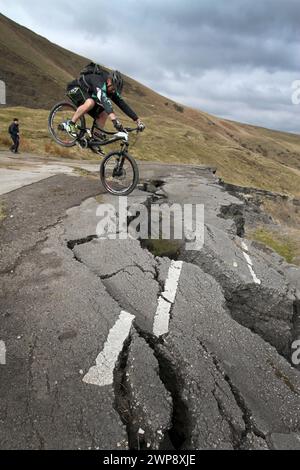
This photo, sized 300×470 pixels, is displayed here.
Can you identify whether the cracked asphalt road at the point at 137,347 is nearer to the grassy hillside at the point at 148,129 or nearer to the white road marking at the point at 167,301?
the white road marking at the point at 167,301

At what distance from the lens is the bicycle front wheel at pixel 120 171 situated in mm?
8766

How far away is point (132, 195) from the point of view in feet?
32.5

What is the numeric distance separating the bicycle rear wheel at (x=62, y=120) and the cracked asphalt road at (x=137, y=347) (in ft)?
10.1

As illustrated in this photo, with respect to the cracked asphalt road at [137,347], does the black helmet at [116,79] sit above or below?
above

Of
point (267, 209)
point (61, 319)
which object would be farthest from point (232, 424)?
point (267, 209)

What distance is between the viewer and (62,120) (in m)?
9.70

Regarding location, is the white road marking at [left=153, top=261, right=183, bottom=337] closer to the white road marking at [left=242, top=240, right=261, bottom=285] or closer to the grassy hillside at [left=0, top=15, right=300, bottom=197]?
the white road marking at [left=242, top=240, right=261, bottom=285]

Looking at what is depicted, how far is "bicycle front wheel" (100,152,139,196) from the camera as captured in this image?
877cm

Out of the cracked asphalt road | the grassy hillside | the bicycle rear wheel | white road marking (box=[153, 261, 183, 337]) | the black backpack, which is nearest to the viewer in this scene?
the cracked asphalt road

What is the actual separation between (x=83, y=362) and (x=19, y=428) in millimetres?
857

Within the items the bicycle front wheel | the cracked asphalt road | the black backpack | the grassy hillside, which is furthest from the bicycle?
the grassy hillside

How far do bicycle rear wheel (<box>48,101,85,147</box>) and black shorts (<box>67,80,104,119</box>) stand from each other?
0.42 metres

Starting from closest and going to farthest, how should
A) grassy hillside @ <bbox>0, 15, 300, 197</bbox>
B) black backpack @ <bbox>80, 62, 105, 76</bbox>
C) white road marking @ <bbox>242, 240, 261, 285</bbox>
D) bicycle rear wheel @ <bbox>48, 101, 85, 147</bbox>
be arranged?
1. white road marking @ <bbox>242, 240, 261, 285</bbox>
2. black backpack @ <bbox>80, 62, 105, 76</bbox>
3. bicycle rear wheel @ <bbox>48, 101, 85, 147</bbox>
4. grassy hillside @ <bbox>0, 15, 300, 197</bbox>

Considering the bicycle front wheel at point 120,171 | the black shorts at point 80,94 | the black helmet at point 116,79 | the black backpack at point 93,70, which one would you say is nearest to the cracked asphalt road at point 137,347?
the bicycle front wheel at point 120,171
